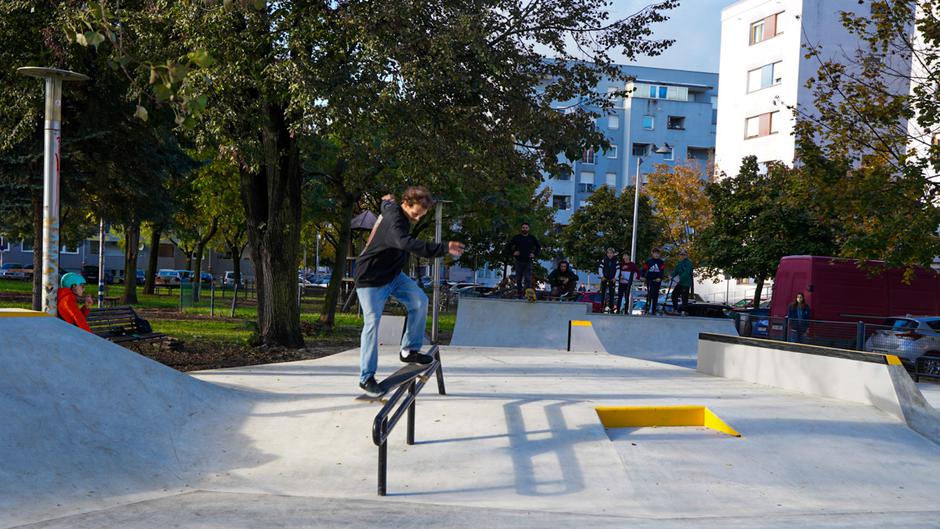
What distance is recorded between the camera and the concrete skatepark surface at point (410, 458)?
5082 millimetres

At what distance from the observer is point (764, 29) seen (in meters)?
47.5

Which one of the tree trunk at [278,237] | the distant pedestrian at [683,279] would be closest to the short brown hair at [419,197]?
the tree trunk at [278,237]

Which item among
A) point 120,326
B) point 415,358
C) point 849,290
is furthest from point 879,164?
point 120,326

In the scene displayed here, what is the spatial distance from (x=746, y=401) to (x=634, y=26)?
9.03m

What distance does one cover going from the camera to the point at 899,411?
27.0 feet

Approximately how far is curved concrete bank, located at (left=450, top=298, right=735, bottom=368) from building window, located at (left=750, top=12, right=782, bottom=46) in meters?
34.4

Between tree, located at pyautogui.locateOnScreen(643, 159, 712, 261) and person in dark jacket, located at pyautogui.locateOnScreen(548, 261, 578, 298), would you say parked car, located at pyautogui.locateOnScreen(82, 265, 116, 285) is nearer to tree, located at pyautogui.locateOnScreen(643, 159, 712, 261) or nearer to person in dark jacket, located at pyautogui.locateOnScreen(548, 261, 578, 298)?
tree, located at pyautogui.locateOnScreen(643, 159, 712, 261)

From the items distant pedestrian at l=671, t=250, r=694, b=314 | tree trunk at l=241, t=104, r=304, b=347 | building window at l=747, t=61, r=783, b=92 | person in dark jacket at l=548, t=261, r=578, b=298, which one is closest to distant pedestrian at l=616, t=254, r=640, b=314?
distant pedestrian at l=671, t=250, r=694, b=314

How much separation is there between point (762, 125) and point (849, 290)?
29151mm

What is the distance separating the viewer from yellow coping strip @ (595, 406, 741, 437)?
760 centimetres

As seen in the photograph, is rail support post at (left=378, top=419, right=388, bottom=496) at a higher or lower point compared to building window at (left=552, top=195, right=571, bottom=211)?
lower

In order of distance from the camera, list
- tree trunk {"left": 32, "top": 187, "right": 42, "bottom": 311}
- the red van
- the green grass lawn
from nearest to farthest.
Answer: tree trunk {"left": 32, "top": 187, "right": 42, "bottom": 311} → the green grass lawn → the red van

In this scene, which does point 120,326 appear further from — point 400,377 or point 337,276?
point 337,276

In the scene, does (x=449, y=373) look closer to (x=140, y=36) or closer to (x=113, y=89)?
(x=140, y=36)
